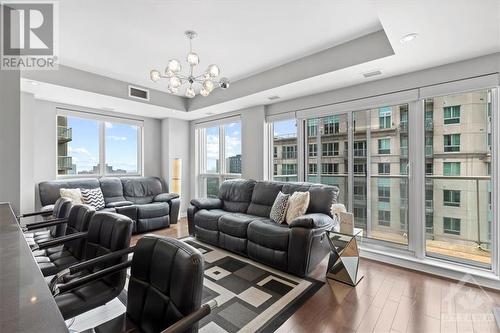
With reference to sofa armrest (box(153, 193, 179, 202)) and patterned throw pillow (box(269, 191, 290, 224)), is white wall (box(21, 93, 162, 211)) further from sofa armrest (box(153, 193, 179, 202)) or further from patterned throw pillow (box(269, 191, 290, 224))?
patterned throw pillow (box(269, 191, 290, 224))

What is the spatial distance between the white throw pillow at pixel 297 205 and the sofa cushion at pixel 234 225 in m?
0.53

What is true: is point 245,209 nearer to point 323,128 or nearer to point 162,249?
point 323,128

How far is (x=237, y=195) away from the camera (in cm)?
414

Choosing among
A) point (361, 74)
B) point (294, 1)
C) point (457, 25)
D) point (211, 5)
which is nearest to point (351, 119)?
point (361, 74)

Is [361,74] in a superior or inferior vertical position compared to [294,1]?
inferior

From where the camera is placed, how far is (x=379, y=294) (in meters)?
2.33

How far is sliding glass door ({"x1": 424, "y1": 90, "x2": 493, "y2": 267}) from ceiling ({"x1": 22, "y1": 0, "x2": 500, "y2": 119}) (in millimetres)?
621

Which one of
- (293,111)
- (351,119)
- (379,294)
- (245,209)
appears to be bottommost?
A: (379,294)

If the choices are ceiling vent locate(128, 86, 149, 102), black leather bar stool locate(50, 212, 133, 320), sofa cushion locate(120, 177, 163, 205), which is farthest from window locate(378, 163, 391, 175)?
sofa cushion locate(120, 177, 163, 205)

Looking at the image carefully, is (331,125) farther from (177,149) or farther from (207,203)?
(177,149)

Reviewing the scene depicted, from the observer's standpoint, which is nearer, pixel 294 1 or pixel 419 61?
pixel 294 1

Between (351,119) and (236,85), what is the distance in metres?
1.99

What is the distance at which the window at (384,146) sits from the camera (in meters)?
3.31

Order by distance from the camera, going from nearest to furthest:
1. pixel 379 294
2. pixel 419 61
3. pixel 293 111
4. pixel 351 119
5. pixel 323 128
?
pixel 379 294 < pixel 419 61 < pixel 351 119 < pixel 323 128 < pixel 293 111
